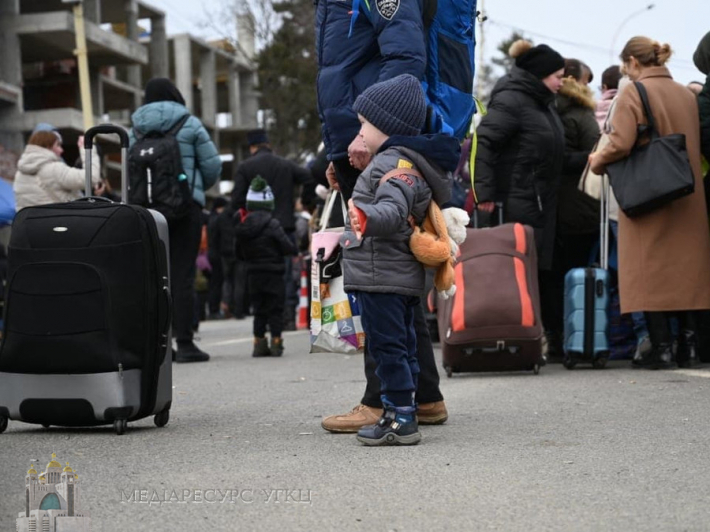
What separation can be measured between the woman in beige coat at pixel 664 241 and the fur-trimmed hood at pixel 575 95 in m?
1.10

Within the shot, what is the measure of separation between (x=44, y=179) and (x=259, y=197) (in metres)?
2.07

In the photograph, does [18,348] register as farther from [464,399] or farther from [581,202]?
[581,202]

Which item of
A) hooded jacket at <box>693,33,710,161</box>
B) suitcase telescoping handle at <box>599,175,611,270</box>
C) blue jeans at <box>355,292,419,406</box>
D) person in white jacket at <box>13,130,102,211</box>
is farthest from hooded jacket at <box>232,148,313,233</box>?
blue jeans at <box>355,292,419,406</box>

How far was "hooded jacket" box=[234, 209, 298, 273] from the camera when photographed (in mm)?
12148

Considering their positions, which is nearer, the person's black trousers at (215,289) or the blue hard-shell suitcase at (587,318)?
the blue hard-shell suitcase at (587,318)

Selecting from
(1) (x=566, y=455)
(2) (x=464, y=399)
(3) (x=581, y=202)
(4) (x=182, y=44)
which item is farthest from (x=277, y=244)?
(4) (x=182, y=44)

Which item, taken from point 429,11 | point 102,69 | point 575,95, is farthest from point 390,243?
point 102,69

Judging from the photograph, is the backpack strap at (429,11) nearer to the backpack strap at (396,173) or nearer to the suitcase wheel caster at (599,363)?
the backpack strap at (396,173)

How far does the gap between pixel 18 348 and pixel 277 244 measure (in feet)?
21.4

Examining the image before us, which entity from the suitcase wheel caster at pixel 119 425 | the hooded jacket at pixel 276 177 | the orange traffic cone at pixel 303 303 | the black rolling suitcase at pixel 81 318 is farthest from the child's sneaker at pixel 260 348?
the suitcase wheel caster at pixel 119 425

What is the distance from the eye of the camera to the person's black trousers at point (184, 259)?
10367 mm

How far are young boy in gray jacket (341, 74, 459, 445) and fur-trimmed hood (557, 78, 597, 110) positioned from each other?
476 cm

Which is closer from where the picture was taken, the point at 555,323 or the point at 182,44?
the point at 555,323

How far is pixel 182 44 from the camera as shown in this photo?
2640 inches
